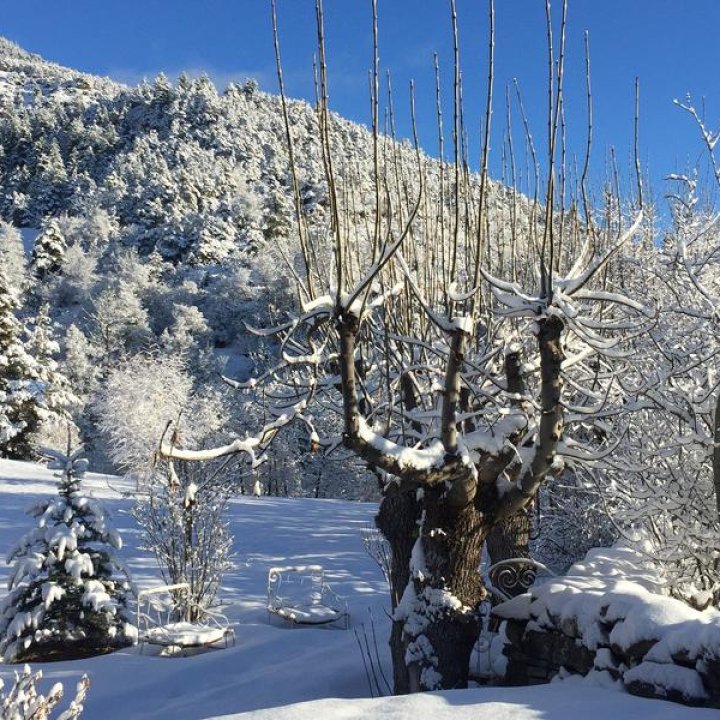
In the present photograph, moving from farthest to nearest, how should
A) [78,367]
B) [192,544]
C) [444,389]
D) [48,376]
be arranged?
[78,367] < [48,376] < [192,544] < [444,389]

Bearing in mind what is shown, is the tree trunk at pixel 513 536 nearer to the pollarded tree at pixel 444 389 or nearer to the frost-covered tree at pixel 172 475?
the pollarded tree at pixel 444 389

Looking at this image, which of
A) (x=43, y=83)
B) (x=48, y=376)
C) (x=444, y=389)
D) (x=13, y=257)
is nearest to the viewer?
(x=444, y=389)

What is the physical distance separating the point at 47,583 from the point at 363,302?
6.40m

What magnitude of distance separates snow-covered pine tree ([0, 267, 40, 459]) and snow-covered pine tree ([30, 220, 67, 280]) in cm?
2674

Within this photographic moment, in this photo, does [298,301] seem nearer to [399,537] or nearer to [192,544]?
[399,537]

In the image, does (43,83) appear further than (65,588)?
Yes

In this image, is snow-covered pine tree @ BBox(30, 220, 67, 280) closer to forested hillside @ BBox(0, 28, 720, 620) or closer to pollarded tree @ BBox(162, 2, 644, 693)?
forested hillside @ BBox(0, 28, 720, 620)

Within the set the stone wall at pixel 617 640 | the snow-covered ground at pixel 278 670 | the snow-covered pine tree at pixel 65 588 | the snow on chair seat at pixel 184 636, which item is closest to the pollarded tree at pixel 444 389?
the stone wall at pixel 617 640

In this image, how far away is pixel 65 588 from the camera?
772 centimetres

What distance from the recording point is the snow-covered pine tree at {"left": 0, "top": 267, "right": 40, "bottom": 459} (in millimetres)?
22438

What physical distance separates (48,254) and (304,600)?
45.1m

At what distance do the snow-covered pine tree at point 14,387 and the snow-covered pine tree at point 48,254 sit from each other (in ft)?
87.7

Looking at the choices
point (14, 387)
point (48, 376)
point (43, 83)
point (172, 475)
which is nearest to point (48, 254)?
point (48, 376)

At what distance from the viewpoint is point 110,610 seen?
7676 mm
